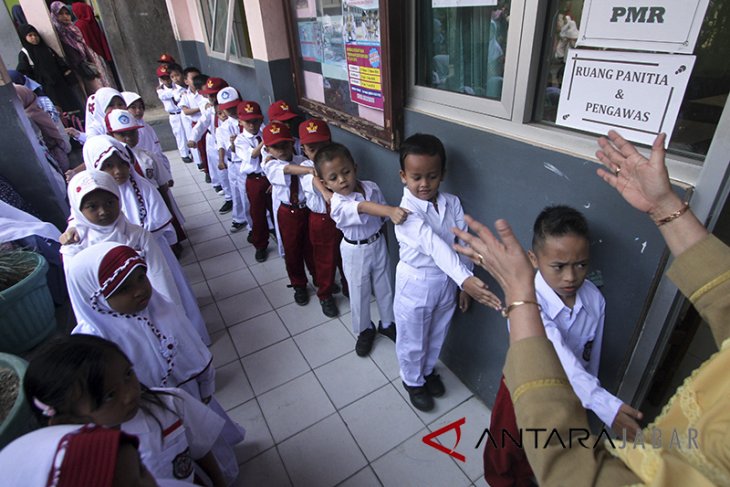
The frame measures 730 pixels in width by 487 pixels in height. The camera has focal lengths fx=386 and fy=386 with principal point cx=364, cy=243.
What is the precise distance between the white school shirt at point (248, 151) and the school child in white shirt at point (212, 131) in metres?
1.03

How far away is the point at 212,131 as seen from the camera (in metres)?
4.62

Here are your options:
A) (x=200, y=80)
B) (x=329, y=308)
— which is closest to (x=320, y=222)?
(x=329, y=308)

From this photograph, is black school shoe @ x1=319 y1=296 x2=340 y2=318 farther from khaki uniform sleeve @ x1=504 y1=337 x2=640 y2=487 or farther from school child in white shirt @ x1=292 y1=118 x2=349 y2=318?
khaki uniform sleeve @ x1=504 y1=337 x2=640 y2=487

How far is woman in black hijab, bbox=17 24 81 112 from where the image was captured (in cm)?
676

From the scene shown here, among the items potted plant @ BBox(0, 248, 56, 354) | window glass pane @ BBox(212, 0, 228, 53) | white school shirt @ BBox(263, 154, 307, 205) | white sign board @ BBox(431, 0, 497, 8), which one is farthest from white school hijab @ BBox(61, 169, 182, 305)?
window glass pane @ BBox(212, 0, 228, 53)

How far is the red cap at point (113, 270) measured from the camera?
144cm

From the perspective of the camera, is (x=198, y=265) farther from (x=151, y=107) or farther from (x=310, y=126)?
(x=151, y=107)

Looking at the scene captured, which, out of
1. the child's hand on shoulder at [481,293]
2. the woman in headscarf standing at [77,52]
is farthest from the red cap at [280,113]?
the woman in headscarf standing at [77,52]

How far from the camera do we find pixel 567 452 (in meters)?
0.68

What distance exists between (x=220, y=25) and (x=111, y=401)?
208 inches

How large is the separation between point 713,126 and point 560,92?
0.46 metres

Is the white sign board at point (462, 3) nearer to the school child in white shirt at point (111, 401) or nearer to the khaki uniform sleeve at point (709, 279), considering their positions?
the khaki uniform sleeve at point (709, 279)

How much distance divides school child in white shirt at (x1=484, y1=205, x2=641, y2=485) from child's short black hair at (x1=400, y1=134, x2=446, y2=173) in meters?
0.57

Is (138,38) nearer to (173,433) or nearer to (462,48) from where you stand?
(462,48)
